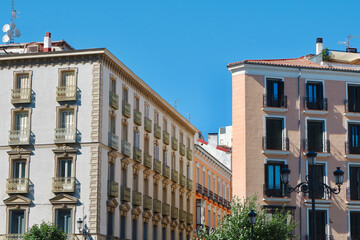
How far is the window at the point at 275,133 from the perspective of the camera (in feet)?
162

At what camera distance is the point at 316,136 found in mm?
50250

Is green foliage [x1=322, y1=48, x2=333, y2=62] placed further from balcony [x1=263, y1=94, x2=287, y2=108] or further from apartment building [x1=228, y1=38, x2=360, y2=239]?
balcony [x1=263, y1=94, x2=287, y2=108]

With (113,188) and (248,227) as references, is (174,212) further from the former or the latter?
(248,227)

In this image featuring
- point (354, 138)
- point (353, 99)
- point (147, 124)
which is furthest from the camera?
point (147, 124)

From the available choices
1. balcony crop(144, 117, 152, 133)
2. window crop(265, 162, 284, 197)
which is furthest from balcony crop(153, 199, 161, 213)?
window crop(265, 162, 284, 197)

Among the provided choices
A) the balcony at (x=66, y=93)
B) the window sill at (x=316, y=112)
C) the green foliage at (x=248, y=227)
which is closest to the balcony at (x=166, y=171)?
the balcony at (x=66, y=93)

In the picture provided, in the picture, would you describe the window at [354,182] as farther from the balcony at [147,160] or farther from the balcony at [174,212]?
the balcony at [174,212]

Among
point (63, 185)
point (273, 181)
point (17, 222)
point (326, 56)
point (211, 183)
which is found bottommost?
point (17, 222)

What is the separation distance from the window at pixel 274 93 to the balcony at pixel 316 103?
5.29 feet

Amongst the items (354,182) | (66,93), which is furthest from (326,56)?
(66,93)

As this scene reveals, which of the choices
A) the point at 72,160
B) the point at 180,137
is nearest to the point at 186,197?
the point at 180,137

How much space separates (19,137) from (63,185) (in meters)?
4.72

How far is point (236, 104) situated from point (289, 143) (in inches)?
162

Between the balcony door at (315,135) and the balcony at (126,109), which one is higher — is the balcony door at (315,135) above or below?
below
